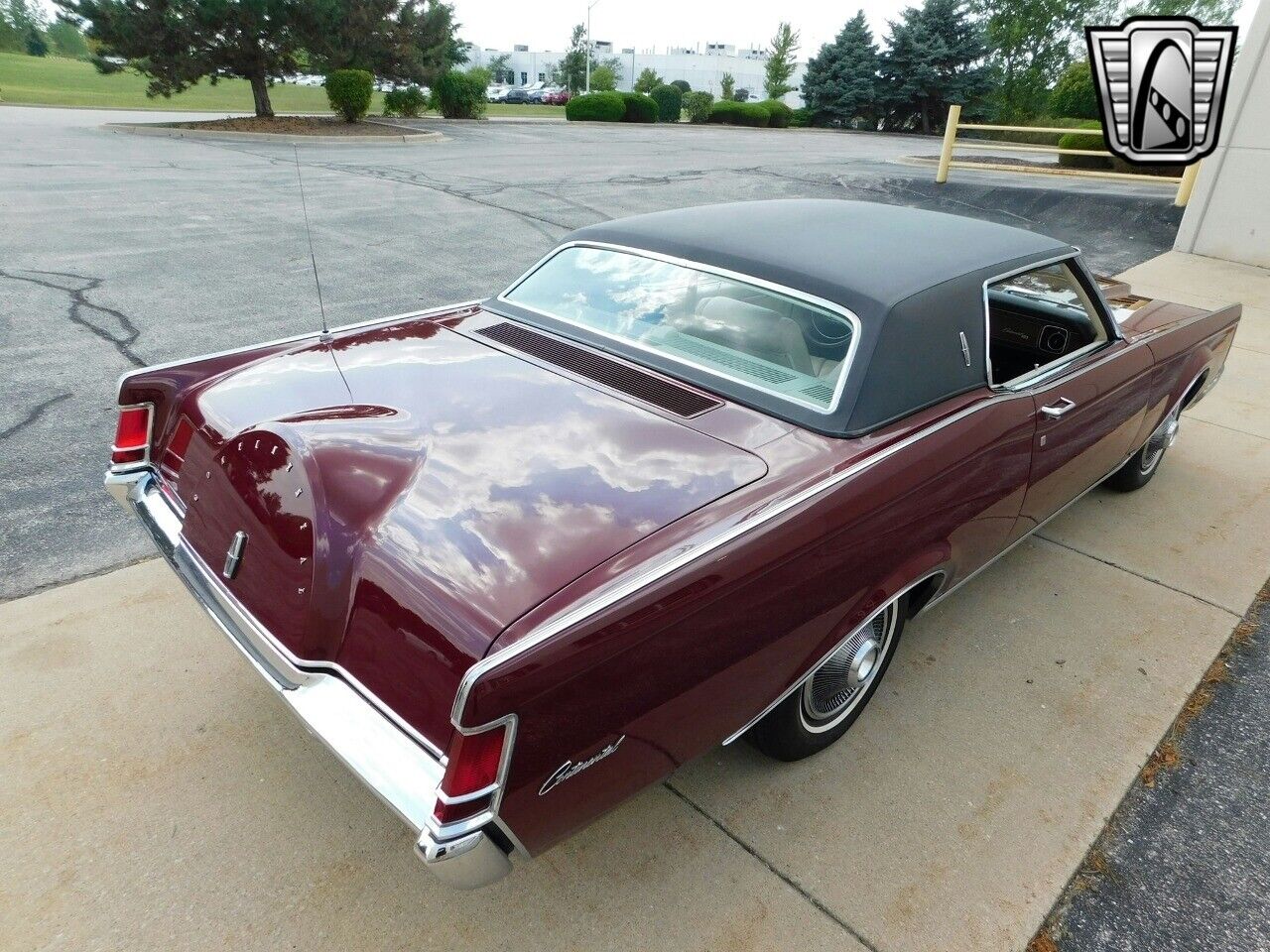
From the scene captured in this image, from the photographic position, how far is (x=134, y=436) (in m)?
2.61

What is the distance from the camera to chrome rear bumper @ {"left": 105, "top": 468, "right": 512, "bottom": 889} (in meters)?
1.52

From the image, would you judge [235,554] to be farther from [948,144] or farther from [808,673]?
[948,144]

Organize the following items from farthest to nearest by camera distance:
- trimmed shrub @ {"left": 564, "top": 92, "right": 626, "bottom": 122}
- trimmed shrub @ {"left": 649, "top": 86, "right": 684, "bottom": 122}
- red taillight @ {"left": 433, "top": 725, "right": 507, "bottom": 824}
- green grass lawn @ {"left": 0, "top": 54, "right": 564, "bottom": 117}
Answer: trimmed shrub @ {"left": 649, "top": 86, "right": 684, "bottom": 122} < trimmed shrub @ {"left": 564, "top": 92, "right": 626, "bottom": 122} < green grass lawn @ {"left": 0, "top": 54, "right": 564, "bottom": 117} < red taillight @ {"left": 433, "top": 725, "right": 507, "bottom": 824}

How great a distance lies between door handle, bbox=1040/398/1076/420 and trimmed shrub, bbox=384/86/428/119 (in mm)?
26113

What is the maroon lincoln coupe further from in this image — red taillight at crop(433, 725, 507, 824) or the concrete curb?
the concrete curb

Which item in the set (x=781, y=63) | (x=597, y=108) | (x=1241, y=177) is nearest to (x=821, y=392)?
(x=1241, y=177)

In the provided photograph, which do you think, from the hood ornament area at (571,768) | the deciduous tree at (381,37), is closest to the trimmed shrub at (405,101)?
the deciduous tree at (381,37)

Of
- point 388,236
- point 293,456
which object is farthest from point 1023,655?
point 388,236

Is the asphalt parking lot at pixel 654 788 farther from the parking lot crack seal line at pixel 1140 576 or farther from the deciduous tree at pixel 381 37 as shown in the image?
the deciduous tree at pixel 381 37

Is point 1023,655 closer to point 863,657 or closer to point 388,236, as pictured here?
point 863,657

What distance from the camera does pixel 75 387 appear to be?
4.61 metres

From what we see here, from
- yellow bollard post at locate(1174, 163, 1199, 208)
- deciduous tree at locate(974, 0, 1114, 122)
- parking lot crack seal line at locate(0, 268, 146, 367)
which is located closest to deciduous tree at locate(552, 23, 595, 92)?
deciduous tree at locate(974, 0, 1114, 122)

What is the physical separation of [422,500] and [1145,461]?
3.79m

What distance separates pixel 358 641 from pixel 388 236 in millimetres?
7970
